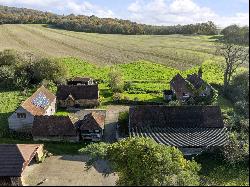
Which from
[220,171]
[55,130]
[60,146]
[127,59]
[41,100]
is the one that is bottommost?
[220,171]

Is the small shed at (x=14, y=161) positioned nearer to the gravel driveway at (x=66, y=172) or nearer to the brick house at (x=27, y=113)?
the gravel driveway at (x=66, y=172)

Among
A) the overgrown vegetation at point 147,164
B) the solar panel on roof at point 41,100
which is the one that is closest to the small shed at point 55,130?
the solar panel on roof at point 41,100

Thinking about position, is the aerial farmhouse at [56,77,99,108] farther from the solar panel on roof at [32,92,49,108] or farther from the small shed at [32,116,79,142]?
the small shed at [32,116,79,142]

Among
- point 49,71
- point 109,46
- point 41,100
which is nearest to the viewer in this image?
point 41,100

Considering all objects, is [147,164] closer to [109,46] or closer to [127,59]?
[127,59]

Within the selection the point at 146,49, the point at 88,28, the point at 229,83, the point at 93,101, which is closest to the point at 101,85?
the point at 93,101

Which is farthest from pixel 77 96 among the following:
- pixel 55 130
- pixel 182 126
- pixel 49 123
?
pixel 182 126

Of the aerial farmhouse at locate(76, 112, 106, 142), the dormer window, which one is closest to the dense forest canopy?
the dormer window

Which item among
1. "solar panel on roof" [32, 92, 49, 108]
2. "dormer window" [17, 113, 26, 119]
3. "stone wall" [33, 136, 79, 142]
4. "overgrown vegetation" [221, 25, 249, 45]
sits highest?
"overgrown vegetation" [221, 25, 249, 45]
